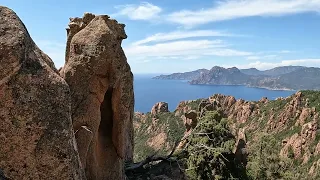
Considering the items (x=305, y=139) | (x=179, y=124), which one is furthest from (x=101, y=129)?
(x=179, y=124)

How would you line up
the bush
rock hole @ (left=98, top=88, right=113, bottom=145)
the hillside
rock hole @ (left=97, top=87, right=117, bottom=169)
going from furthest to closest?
the hillside → the bush → rock hole @ (left=98, top=88, right=113, bottom=145) → rock hole @ (left=97, top=87, right=117, bottom=169)

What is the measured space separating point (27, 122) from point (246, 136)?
41492 millimetres

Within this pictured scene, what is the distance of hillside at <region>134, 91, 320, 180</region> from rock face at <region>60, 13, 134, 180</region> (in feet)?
12.0

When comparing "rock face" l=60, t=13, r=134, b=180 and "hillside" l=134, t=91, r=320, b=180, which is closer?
"rock face" l=60, t=13, r=134, b=180

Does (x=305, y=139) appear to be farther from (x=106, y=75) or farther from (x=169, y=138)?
(x=106, y=75)

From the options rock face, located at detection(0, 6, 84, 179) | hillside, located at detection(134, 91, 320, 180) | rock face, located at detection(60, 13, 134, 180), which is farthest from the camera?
hillside, located at detection(134, 91, 320, 180)

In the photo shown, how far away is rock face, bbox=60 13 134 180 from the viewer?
11.1 m

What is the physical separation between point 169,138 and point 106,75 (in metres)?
69.4

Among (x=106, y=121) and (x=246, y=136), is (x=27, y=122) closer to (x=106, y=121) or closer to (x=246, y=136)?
(x=106, y=121)

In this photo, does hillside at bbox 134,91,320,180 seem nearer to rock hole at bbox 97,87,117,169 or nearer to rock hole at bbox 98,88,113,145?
rock hole at bbox 97,87,117,169

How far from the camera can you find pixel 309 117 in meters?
80.1

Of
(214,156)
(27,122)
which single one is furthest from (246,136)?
(27,122)

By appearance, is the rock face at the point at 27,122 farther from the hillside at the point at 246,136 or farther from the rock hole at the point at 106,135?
the hillside at the point at 246,136

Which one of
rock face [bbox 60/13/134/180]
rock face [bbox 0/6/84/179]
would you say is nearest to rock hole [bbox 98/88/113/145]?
rock face [bbox 60/13/134/180]
